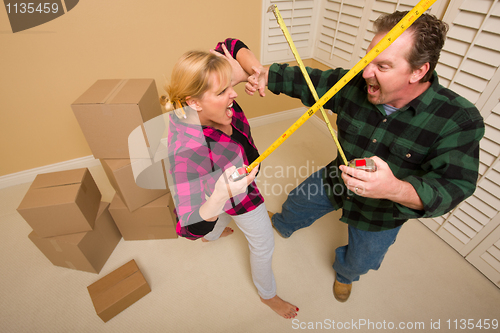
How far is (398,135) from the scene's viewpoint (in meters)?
0.97

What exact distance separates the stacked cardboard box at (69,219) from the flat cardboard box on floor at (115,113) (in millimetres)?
272

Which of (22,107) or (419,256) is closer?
(419,256)

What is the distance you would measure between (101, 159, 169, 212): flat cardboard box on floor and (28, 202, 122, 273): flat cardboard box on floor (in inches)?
8.3

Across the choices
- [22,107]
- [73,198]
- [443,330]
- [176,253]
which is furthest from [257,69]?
[22,107]

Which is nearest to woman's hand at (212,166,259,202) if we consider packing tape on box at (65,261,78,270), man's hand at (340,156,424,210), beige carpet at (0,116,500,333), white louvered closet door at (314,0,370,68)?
man's hand at (340,156,424,210)

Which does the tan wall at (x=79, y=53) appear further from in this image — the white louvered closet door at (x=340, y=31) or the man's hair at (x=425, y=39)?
the man's hair at (x=425, y=39)

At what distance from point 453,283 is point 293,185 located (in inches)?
47.0

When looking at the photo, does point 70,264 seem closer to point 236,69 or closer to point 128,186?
point 128,186

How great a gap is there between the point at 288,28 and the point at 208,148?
1851 mm

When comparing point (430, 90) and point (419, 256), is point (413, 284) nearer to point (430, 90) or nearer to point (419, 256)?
point (419, 256)

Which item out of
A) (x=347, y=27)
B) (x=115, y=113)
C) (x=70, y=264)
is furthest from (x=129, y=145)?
(x=347, y=27)

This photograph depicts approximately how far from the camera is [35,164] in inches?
81.5

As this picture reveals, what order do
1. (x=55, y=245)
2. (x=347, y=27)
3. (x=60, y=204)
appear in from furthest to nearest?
(x=347, y=27) → (x=55, y=245) → (x=60, y=204)

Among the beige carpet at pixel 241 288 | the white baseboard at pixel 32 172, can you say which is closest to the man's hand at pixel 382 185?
the beige carpet at pixel 241 288
